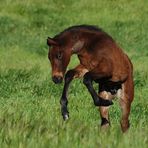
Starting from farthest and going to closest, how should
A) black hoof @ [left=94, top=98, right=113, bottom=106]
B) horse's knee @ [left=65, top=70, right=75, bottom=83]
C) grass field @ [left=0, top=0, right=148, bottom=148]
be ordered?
black hoof @ [left=94, top=98, right=113, bottom=106] < horse's knee @ [left=65, top=70, right=75, bottom=83] < grass field @ [left=0, top=0, right=148, bottom=148]

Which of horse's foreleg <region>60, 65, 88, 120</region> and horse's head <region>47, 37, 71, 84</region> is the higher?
horse's head <region>47, 37, 71, 84</region>

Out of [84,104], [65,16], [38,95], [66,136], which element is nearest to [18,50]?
[65,16]

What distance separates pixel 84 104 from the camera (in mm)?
11883

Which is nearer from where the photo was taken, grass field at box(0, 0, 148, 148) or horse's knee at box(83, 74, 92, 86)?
grass field at box(0, 0, 148, 148)

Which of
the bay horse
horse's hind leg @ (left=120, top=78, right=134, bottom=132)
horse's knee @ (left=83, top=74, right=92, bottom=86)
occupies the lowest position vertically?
horse's hind leg @ (left=120, top=78, right=134, bottom=132)

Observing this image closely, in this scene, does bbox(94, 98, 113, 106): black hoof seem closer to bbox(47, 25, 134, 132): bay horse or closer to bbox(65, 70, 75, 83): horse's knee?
bbox(47, 25, 134, 132): bay horse

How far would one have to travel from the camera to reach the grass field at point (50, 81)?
5848mm

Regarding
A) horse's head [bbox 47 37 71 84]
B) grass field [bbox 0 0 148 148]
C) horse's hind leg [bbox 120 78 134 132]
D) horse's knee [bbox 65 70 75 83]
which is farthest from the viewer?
horse's hind leg [bbox 120 78 134 132]

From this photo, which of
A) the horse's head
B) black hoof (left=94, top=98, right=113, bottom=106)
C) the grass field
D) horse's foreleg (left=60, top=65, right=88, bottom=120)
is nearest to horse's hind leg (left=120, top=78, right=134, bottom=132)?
the grass field

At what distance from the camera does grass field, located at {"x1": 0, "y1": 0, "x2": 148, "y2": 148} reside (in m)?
5.85

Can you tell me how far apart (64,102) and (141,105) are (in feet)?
16.1

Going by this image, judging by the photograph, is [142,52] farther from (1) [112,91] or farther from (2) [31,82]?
(1) [112,91]

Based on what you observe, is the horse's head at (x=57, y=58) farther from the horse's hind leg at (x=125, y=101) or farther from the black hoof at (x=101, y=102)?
the horse's hind leg at (x=125, y=101)

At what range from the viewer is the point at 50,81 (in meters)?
15.7
